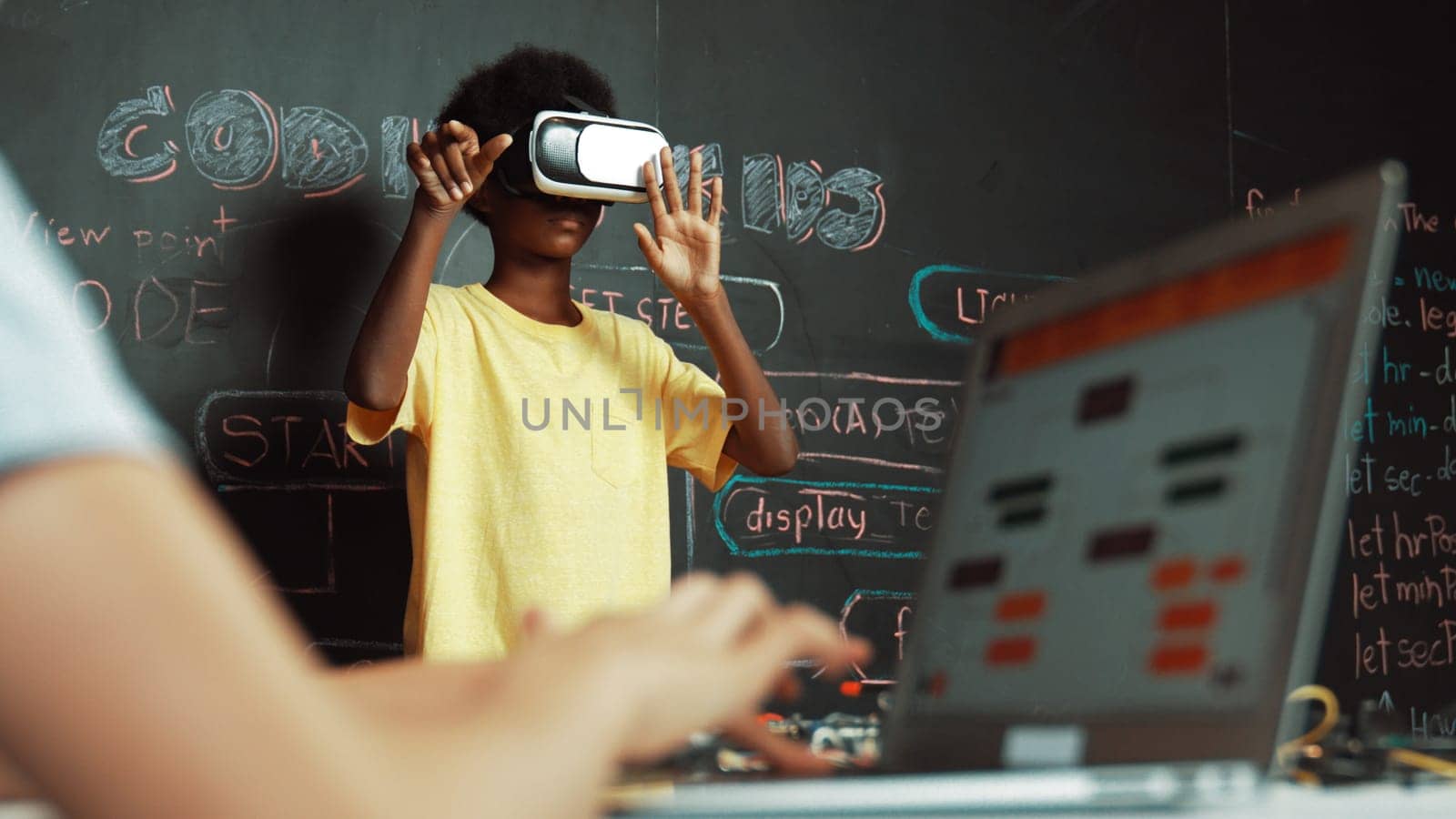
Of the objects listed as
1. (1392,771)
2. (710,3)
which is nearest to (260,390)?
(710,3)

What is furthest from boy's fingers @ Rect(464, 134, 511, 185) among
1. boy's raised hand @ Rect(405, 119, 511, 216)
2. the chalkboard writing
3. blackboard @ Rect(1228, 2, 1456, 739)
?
blackboard @ Rect(1228, 2, 1456, 739)

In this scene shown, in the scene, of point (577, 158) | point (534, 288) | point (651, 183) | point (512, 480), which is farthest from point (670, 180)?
point (512, 480)

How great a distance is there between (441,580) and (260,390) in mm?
614

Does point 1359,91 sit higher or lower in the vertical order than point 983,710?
higher

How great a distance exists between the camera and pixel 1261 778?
1.64 ft

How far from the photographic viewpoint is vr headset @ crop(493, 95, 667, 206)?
1796mm

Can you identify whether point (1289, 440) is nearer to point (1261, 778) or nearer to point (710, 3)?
point (1261, 778)

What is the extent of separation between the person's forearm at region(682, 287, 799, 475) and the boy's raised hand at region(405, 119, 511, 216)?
36 cm

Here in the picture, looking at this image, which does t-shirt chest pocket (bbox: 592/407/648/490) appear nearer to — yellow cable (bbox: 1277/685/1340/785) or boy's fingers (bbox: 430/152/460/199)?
Answer: boy's fingers (bbox: 430/152/460/199)

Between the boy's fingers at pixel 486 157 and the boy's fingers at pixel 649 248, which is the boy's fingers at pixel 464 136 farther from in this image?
the boy's fingers at pixel 649 248

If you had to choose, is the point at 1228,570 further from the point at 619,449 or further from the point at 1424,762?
the point at 619,449

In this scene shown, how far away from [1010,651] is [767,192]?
2.03 m

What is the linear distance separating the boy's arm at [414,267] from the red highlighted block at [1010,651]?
124 cm

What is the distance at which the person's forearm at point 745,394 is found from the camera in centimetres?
190
